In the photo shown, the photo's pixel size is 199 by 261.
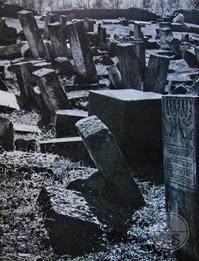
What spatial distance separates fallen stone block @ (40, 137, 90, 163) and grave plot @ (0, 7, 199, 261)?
13 millimetres

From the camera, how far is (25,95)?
850 centimetres

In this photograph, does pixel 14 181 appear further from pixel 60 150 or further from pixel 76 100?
pixel 76 100

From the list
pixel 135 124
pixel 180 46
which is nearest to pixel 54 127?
pixel 135 124

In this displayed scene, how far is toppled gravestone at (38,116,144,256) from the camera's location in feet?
11.4

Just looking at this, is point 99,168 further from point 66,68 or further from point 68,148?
A: point 66,68

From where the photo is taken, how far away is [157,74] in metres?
7.82

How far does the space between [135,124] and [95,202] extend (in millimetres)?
1504

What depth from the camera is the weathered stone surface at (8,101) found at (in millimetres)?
7469

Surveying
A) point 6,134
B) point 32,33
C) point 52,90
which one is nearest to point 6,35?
point 32,33

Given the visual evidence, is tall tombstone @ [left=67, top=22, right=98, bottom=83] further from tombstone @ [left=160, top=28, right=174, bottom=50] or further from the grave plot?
tombstone @ [left=160, top=28, right=174, bottom=50]

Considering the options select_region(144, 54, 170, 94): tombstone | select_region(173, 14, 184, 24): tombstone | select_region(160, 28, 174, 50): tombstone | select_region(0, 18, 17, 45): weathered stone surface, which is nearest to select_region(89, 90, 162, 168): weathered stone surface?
select_region(144, 54, 170, 94): tombstone

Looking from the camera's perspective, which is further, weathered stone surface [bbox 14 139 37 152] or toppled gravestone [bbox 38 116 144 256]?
weathered stone surface [bbox 14 139 37 152]

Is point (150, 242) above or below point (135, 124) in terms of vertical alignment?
below

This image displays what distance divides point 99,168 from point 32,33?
7.47m
